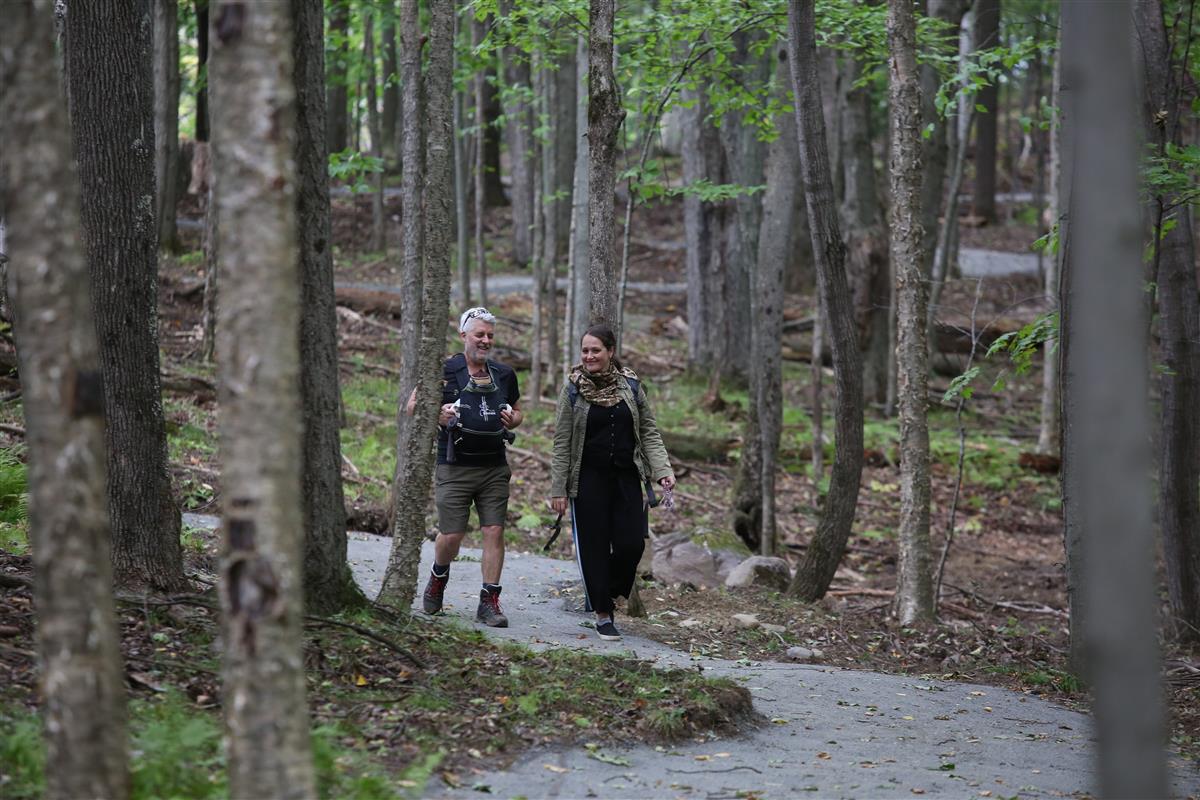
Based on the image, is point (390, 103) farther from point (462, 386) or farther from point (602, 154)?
point (462, 386)

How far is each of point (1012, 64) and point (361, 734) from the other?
9.44 m

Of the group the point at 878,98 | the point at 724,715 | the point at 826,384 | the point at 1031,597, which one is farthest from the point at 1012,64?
the point at 878,98

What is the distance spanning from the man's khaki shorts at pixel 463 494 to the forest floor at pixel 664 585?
1295 millimetres

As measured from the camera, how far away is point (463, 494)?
9156 millimetres

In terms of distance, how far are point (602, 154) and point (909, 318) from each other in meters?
3.33

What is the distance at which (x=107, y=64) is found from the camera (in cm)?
736

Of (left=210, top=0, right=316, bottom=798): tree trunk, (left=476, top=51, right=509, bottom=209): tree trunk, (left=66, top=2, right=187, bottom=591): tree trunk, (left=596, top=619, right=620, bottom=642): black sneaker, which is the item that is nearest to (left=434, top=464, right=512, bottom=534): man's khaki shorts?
(left=596, top=619, right=620, bottom=642): black sneaker

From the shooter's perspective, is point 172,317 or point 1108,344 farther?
point 172,317

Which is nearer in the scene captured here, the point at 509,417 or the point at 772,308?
the point at 509,417

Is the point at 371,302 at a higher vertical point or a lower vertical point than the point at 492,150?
lower

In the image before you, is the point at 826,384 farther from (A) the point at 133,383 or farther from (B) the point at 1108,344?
(B) the point at 1108,344

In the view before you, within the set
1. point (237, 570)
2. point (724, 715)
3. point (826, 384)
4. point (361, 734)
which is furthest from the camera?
point (826, 384)

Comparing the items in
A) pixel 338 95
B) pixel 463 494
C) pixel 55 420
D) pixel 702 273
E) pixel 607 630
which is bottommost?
pixel 607 630

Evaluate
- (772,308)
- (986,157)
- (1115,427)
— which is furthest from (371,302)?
(986,157)
